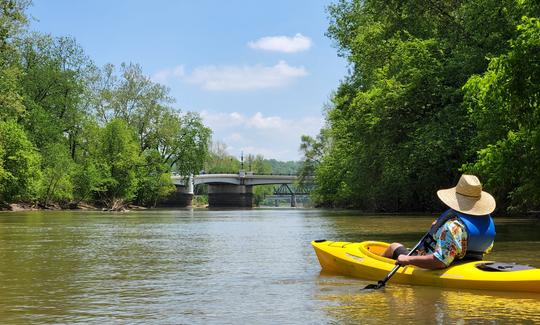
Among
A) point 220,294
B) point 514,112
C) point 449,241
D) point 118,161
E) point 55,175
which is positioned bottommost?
point 220,294

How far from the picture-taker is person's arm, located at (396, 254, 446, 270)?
8.47 metres

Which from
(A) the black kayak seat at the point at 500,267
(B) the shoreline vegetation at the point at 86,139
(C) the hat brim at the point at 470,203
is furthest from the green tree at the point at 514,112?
(B) the shoreline vegetation at the point at 86,139

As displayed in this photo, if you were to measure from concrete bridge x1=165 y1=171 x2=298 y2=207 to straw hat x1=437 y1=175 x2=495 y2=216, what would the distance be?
84.1 metres

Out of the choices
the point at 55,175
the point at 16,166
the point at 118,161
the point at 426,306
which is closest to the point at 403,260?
the point at 426,306

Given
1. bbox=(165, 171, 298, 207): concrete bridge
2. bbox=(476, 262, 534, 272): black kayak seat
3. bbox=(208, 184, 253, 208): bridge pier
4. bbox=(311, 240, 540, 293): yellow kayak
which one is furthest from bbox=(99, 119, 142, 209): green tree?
bbox=(476, 262, 534, 272): black kayak seat

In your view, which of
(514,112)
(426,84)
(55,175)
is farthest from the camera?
(55,175)

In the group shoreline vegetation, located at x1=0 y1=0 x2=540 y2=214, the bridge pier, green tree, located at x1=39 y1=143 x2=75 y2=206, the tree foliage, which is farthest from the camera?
the bridge pier

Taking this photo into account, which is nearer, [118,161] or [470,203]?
[470,203]

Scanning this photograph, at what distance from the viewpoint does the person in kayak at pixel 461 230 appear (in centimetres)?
832

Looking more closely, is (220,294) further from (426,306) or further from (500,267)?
(500,267)

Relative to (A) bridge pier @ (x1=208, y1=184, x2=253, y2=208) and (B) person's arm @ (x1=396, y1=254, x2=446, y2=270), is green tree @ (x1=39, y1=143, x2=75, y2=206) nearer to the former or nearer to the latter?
(A) bridge pier @ (x1=208, y1=184, x2=253, y2=208)

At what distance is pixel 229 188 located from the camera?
10888 cm

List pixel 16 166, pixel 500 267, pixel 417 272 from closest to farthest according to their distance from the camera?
1. pixel 500 267
2. pixel 417 272
3. pixel 16 166

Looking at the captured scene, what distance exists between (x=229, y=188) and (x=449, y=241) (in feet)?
332
